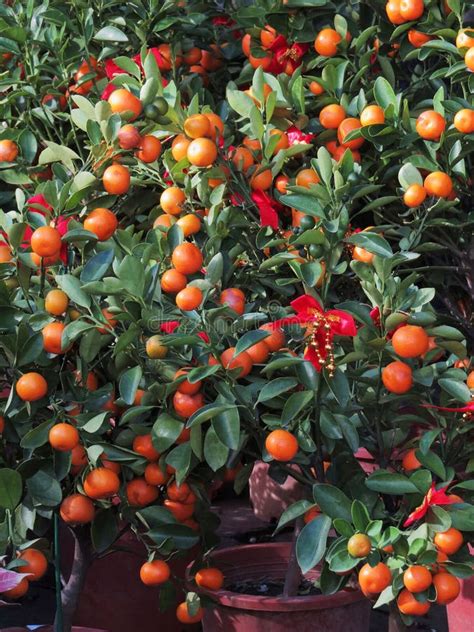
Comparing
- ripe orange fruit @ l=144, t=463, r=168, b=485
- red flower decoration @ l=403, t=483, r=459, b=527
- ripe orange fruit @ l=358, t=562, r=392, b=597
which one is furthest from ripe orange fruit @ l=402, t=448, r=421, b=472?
ripe orange fruit @ l=144, t=463, r=168, b=485

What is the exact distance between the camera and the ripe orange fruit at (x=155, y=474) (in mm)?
1198

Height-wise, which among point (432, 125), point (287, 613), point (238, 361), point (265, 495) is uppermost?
point (432, 125)

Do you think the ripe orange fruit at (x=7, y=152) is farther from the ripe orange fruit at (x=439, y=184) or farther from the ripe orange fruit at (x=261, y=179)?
the ripe orange fruit at (x=439, y=184)

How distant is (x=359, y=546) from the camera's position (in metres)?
1.03

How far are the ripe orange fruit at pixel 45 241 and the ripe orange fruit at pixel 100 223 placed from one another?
5cm

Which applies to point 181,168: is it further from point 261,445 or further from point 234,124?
point 261,445

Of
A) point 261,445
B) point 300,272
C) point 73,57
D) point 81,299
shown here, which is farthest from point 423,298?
point 73,57

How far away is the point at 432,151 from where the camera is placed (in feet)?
4.59

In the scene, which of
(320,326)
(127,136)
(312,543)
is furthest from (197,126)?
(312,543)

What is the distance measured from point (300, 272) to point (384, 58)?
2.13 ft

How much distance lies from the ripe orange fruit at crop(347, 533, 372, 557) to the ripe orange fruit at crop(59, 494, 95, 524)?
33 cm

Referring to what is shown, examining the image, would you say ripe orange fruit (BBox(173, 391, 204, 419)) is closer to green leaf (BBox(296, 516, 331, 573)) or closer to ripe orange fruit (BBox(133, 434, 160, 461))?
ripe orange fruit (BBox(133, 434, 160, 461))

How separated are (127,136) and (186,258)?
0.17m

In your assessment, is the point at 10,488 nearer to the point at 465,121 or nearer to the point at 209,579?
the point at 209,579
